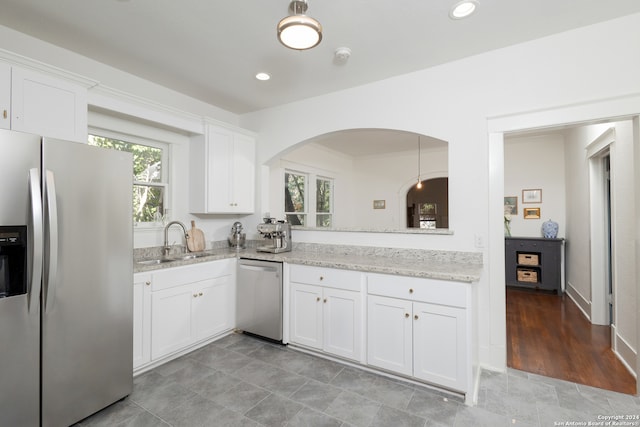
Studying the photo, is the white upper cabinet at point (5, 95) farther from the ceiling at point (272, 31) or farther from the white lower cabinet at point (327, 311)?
the white lower cabinet at point (327, 311)

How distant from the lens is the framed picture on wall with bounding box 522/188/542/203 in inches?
213

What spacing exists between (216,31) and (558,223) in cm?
607

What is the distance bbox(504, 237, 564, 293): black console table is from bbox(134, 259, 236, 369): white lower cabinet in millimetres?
4875

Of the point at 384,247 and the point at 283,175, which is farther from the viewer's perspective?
the point at 283,175

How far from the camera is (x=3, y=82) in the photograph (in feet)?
6.14

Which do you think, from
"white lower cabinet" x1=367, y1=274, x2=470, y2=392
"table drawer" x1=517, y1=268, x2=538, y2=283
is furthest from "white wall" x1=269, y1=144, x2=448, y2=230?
"white lower cabinet" x1=367, y1=274, x2=470, y2=392

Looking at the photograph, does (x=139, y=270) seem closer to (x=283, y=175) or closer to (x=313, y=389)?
(x=313, y=389)

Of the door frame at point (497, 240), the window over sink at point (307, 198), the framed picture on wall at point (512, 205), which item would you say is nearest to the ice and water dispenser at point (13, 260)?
the door frame at point (497, 240)

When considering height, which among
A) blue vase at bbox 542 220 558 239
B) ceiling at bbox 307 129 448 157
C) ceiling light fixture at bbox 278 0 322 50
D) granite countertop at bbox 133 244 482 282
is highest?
ceiling at bbox 307 129 448 157

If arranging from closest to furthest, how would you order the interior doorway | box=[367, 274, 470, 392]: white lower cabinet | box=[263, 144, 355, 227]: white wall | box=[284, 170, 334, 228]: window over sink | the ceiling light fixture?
the ceiling light fixture → box=[367, 274, 470, 392]: white lower cabinet → the interior doorway → box=[263, 144, 355, 227]: white wall → box=[284, 170, 334, 228]: window over sink

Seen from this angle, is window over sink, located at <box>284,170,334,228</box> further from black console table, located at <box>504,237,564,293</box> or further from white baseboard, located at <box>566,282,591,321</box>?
white baseboard, located at <box>566,282,591,321</box>

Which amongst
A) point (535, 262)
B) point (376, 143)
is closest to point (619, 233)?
point (535, 262)

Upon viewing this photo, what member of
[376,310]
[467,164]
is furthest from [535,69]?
[376,310]

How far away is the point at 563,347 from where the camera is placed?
2.96 m
